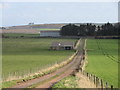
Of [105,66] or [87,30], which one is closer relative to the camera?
[105,66]

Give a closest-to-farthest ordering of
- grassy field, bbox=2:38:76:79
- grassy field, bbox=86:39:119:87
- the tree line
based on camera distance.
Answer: grassy field, bbox=86:39:119:87 < grassy field, bbox=2:38:76:79 < the tree line

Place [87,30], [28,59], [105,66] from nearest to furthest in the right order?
[105,66] → [28,59] → [87,30]

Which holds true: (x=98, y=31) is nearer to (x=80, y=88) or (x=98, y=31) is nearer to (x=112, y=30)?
(x=112, y=30)

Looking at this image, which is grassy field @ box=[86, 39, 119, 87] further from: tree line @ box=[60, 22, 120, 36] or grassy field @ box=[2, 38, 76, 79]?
tree line @ box=[60, 22, 120, 36]

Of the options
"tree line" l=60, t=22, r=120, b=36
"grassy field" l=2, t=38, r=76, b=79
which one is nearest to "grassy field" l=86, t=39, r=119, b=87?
"grassy field" l=2, t=38, r=76, b=79

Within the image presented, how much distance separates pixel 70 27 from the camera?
472ft

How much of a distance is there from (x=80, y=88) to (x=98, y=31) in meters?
121

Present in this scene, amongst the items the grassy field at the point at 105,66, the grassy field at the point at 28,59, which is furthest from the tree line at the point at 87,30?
the grassy field at the point at 105,66

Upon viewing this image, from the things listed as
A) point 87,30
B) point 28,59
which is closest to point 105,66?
point 28,59

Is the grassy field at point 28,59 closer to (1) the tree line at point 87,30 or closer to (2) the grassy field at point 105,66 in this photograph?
(2) the grassy field at point 105,66

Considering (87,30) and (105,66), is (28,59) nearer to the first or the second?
(105,66)

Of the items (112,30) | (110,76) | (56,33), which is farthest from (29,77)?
(56,33)

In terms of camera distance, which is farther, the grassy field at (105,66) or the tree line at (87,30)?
the tree line at (87,30)

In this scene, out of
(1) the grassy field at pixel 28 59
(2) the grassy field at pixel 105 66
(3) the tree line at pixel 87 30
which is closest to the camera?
(2) the grassy field at pixel 105 66
